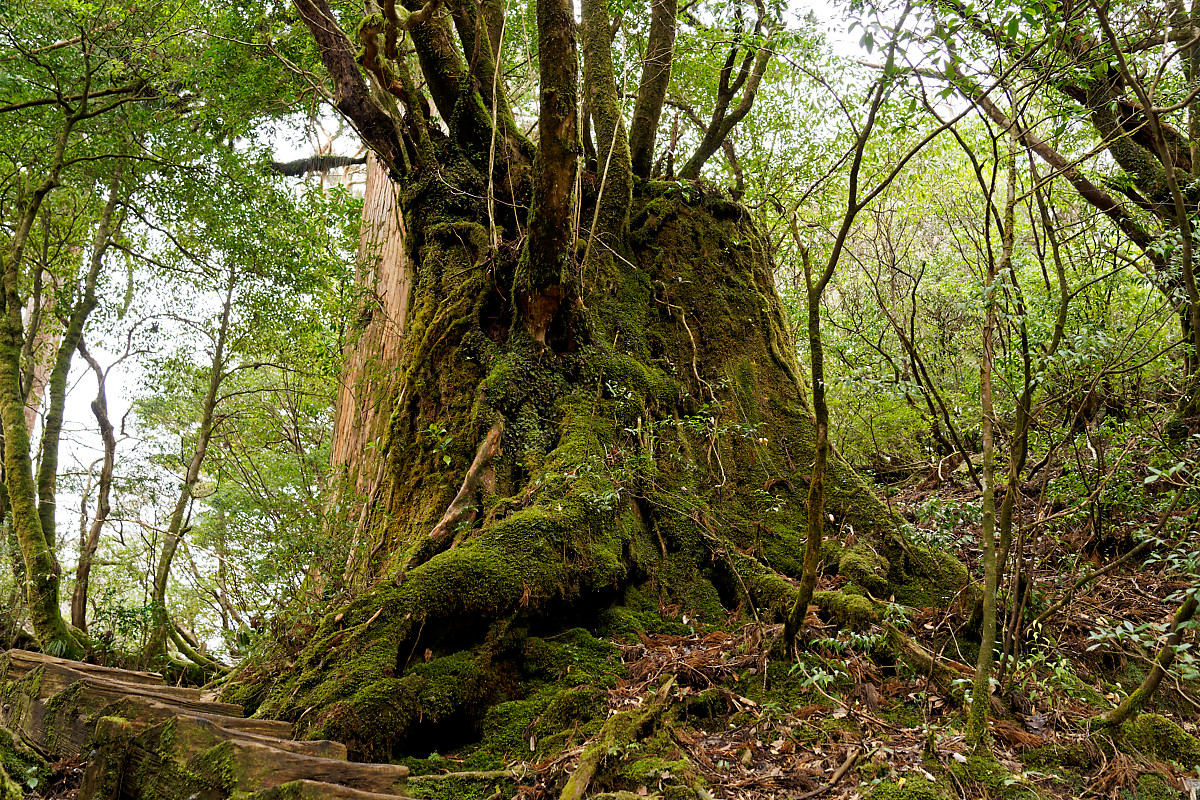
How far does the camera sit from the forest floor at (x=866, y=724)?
8.64 ft

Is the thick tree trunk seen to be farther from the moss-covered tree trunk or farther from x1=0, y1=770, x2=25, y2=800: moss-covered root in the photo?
x1=0, y1=770, x2=25, y2=800: moss-covered root

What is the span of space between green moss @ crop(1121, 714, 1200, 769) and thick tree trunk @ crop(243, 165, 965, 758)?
4.62 ft

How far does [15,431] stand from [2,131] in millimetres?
3133

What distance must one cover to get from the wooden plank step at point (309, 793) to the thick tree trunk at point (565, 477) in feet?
2.73

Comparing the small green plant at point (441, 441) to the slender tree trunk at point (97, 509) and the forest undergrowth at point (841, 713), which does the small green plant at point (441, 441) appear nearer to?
the forest undergrowth at point (841, 713)

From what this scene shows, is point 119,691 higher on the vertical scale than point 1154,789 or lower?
higher

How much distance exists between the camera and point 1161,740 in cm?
278

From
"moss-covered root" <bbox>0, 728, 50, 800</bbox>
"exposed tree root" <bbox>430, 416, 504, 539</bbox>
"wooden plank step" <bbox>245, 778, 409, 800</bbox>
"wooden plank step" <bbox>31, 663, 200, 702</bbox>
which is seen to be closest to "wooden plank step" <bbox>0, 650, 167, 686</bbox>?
"wooden plank step" <bbox>31, 663, 200, 702</bbox>

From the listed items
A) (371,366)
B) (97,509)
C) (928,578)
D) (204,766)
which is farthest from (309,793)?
(97,509)

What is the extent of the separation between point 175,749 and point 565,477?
2290 mm

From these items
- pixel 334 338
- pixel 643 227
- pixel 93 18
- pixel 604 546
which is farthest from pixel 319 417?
pixel 604 546

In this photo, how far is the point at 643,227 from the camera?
21.8 ft

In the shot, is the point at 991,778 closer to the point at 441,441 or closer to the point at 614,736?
the point at 614,736

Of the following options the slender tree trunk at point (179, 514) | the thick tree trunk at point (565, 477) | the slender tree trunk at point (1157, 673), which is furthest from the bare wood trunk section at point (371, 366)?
the slender tree trunk at point (1157, 673)
